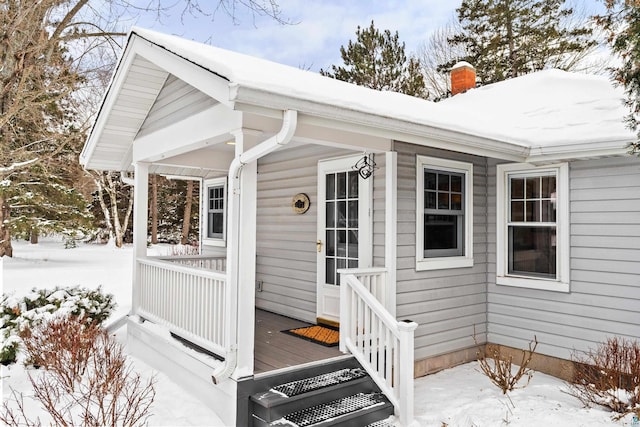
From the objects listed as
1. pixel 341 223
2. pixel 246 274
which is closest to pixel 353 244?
pixel 341 223

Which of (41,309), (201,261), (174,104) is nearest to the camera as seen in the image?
(174,104)

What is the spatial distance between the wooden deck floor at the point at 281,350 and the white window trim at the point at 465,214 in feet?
4.99

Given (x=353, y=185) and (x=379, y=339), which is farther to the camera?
(x=353, y=185)

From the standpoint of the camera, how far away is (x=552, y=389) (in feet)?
16.2

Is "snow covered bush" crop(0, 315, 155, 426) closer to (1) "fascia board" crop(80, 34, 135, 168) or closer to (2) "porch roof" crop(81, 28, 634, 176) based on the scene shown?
(1) "fascia board" crop(80, 34, 135, 168)

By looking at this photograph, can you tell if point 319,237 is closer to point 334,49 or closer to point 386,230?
point 386,230

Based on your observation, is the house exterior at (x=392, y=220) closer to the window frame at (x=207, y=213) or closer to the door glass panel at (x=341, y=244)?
the door glass panel at (x=341, y=244)

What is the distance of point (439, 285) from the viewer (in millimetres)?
5477

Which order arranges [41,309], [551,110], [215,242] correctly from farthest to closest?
[215,242] → [551,110] → [41,309]

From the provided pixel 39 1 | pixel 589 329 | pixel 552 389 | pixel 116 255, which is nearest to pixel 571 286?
pixel 589 329

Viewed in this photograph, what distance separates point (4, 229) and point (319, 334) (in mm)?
14624

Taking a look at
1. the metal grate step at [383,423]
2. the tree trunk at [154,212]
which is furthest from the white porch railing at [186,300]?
the tree trunk at [154,212]

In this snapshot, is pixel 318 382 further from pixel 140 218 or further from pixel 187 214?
pixel 187 214

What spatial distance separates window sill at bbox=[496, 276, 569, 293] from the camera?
535 cm
